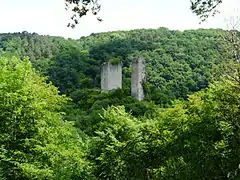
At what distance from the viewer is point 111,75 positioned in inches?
2181

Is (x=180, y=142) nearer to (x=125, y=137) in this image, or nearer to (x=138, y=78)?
(x=125, y=137)

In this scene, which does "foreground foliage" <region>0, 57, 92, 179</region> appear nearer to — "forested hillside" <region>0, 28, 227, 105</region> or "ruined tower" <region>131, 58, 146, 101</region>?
"ruined tower" <region>131, 58, 146, 101</region>

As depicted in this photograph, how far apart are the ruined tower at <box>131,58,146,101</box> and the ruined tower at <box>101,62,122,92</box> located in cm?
304

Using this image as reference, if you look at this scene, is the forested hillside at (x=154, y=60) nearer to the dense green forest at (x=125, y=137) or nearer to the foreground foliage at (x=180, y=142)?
the foreground foliage at (x=180, y=142)

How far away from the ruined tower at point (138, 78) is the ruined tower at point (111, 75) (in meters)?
3.04

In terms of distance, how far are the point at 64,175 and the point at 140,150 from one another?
12.0ft

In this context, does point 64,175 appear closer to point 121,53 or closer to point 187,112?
point 187,112

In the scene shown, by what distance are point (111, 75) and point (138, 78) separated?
4080 mm

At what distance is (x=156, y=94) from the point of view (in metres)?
56.8

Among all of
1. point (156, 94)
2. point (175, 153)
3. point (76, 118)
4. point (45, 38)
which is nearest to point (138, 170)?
point (175, 153)

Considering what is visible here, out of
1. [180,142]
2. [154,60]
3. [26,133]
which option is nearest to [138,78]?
[154,60]

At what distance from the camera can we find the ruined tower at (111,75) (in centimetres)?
5528

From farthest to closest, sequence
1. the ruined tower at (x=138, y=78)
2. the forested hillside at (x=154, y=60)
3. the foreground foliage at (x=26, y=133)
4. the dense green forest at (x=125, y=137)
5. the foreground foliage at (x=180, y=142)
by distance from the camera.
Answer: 1. the forested hillside at (x=154, y=60)
2. the ruined tower at (x=138, y=78)
3. the foreground foliage at (x=26, y=133)
4. the dense green forest at (x=125, y=137)
5. the foreground foliage at (x=180, y=142)

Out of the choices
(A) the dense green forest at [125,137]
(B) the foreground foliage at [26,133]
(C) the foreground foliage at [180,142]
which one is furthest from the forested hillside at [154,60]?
(B) the foreground foliage at [26,133]
